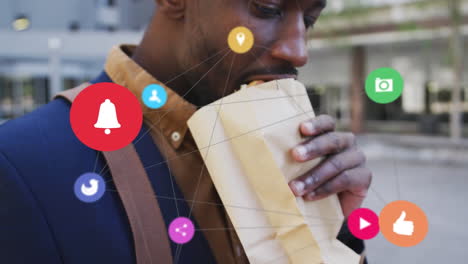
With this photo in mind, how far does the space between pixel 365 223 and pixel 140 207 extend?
39 centimetres

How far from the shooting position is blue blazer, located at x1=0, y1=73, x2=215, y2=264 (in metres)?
0.62

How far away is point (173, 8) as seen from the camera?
0.84 m

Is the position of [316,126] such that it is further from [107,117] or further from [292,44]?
[107,117]

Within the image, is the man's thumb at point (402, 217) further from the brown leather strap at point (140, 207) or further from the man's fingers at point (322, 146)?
the brown leather strap at point (140, 207)

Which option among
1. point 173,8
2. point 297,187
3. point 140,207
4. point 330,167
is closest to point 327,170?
point 330,167

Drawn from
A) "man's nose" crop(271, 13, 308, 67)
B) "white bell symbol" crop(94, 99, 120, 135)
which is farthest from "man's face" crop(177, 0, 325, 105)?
"white bell symbol" crop(94, 99, 120, 135)

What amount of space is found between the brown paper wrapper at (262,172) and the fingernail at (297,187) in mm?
13

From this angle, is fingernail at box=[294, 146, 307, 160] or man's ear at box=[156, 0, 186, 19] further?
man's ear at box=[156, 0, 186, 19]

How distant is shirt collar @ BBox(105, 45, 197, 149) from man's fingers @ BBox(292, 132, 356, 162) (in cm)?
29

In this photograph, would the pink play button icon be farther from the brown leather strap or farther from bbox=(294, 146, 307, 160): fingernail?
the brown leather strap

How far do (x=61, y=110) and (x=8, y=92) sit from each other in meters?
11.6

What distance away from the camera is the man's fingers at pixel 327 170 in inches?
23.9

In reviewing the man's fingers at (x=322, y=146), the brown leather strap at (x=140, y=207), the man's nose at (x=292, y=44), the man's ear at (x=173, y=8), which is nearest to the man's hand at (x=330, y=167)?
the man's fingers at (x=322, y=146)

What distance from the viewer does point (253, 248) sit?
0.59m
